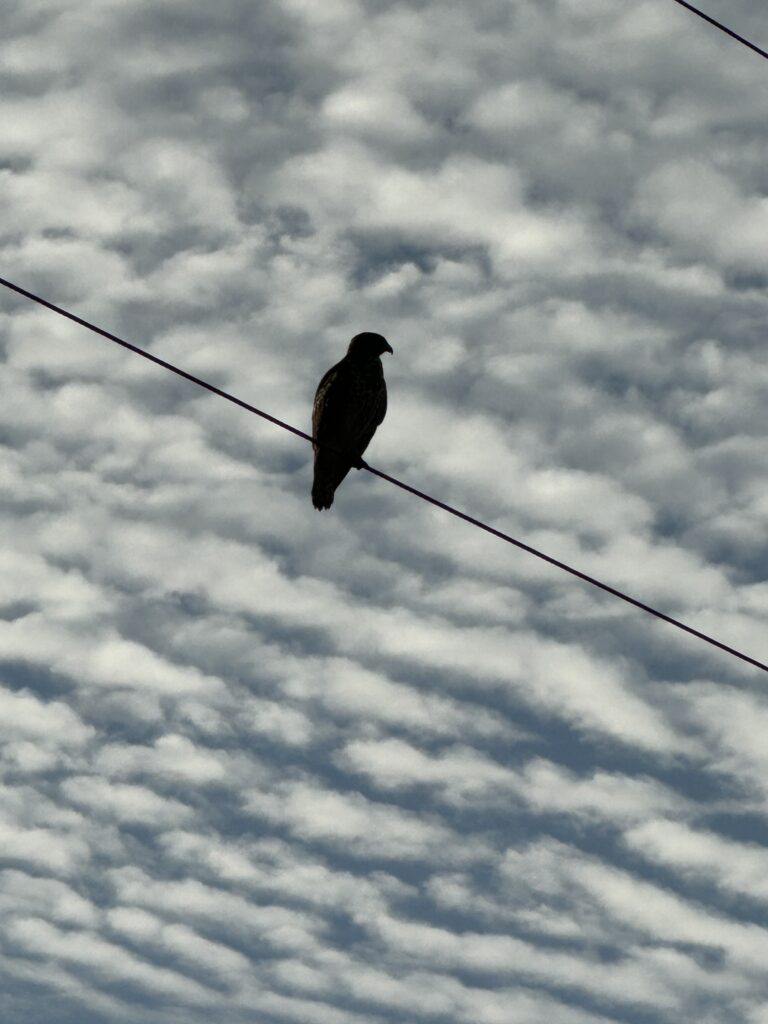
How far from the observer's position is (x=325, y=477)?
46.4 ft

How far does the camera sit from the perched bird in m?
14.1

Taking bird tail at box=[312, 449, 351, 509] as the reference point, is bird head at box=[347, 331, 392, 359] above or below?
above

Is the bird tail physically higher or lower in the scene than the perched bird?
lower

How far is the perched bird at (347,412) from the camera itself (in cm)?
1405

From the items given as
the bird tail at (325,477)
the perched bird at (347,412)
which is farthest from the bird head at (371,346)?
the bird tail at (325,477)

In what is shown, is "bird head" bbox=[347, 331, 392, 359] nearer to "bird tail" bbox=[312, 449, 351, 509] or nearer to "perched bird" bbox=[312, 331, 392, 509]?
"perched bird" bbox=[312, 331, 392, 509]

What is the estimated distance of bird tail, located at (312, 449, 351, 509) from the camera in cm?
1410

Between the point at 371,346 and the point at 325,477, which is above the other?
the point at 371,346

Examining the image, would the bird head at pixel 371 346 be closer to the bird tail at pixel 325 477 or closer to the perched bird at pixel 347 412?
the perched bird at pixel 347 412

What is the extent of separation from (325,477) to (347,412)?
68cm

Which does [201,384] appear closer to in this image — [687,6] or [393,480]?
[393,480]

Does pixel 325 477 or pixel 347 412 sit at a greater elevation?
pixel 347 412

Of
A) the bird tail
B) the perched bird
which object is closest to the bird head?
the perched bird

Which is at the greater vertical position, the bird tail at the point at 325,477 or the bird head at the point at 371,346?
the bird head at the point at 371,346
